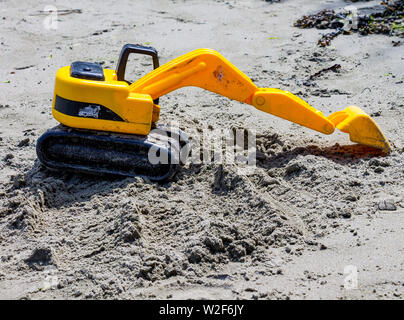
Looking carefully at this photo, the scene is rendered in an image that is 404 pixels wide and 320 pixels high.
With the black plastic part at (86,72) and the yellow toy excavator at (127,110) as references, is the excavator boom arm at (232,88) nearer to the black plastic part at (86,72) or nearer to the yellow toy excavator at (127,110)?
the yellow toy excavator at (127,110)

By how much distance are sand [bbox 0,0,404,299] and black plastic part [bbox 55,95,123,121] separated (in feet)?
1.70

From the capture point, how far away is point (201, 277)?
139 inches

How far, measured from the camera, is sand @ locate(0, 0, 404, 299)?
349cm

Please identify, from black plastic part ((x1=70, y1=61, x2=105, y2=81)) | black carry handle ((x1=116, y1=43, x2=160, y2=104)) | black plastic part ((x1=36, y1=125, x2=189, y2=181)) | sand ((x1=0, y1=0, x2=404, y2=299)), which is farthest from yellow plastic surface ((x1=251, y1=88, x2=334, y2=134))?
black plastic part ((x1=70, y1=61, x2=105, y2=81))

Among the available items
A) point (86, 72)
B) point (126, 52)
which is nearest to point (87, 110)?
point (86, 72)

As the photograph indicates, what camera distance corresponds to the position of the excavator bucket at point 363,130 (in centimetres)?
475

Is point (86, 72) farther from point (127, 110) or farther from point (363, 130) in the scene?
point (363, 130)

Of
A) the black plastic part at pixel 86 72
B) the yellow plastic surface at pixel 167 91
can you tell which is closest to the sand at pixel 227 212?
the yellow plastic surface at pixel 167 91

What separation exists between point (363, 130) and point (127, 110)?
195cm

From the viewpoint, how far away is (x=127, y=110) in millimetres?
4441

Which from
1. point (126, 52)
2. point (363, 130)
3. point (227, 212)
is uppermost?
point (126, 52)

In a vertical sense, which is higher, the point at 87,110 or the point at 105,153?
the point at 87,110

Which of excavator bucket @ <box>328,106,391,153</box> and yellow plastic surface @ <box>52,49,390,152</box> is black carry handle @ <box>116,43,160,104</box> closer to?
yellow plastic surface @ <box>52,49,390,152</box>
